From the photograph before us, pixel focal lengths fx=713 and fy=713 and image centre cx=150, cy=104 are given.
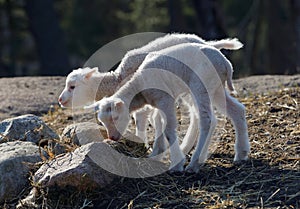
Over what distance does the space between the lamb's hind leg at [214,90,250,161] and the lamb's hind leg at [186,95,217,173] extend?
1.06ft

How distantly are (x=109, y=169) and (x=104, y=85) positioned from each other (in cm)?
173

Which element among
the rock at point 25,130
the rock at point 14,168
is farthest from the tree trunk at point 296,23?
the rock at point 14,168

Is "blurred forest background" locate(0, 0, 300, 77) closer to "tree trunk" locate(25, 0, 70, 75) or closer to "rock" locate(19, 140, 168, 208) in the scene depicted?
"tree trunk" locate(25, 0, 70, 75)

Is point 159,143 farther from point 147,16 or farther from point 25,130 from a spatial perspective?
point 147,16

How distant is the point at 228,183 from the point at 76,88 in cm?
238

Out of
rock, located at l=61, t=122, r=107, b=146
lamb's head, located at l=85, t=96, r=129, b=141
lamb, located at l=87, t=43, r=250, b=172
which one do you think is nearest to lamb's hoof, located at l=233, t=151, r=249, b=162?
lamb, located at l=87, t=43, r=250, b=172

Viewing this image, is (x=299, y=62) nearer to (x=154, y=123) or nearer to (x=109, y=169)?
(x=154, y=123)

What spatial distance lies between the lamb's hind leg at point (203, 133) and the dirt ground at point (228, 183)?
0.30ft

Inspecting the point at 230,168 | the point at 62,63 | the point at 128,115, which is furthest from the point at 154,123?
the point at 62,63

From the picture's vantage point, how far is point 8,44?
2795cm

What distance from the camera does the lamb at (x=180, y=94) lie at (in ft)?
22.8

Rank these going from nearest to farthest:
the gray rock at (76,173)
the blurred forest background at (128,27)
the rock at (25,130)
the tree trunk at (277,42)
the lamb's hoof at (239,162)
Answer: the gray rock at (76,173)
the lamb's hoof at (239,162)
the rock at (25,130)
the blurred forest background at (128,27)
the tree trunk at (277,42)

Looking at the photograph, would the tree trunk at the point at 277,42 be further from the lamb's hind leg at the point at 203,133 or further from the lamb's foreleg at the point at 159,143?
the lamb's hind leg at the point at 203,133

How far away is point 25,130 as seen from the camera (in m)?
7.71
